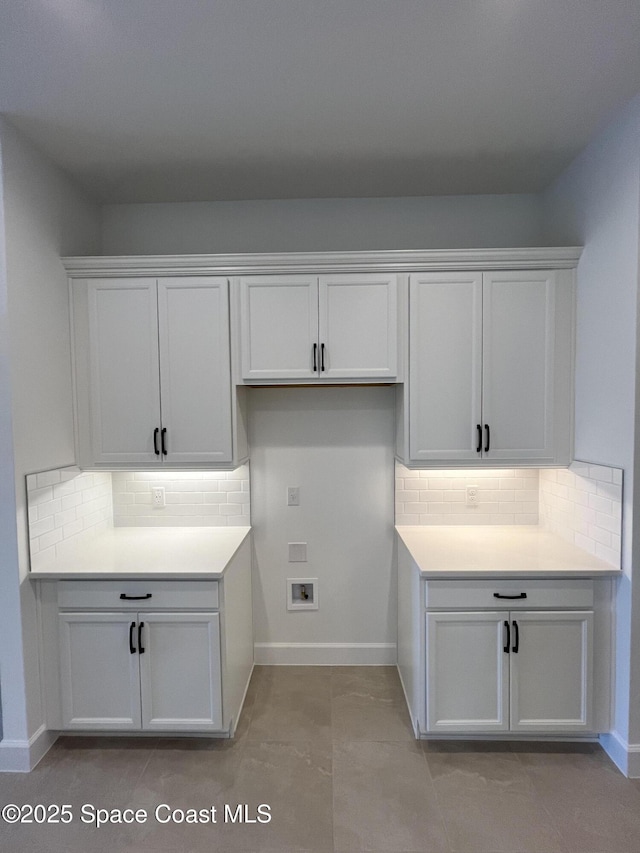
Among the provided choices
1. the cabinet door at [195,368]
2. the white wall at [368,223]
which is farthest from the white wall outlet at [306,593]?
the white wall at [368,223]

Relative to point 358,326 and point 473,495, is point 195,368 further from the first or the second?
point 473,495

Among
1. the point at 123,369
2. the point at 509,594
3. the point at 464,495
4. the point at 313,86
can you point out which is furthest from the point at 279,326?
the point at 509,594

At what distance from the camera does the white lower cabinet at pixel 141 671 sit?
2295 mm

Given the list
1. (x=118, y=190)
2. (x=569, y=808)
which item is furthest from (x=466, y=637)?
(x=118, y=190)

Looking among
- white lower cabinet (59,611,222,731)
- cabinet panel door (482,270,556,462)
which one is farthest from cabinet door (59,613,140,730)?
cabinet panel door (482,270,556,462)

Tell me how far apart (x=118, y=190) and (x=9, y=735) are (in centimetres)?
288

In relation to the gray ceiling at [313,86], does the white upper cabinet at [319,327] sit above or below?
below

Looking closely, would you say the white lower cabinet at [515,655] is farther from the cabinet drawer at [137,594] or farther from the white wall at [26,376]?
the white wall at [26,376]

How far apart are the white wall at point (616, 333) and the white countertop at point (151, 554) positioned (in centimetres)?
190

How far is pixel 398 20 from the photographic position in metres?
1.56

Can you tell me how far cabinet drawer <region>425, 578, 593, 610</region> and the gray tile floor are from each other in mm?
723

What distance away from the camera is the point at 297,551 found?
3.05 meters

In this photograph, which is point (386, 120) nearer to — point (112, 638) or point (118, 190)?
point (118, 190)

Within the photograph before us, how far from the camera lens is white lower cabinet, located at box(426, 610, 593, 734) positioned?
226 centimetres
